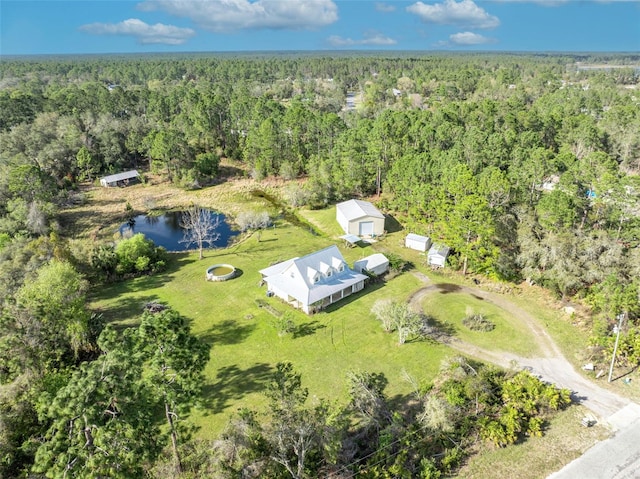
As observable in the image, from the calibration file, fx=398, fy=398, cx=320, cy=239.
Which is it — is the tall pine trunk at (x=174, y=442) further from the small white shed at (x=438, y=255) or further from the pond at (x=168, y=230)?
the pond at (x=168, y=230)

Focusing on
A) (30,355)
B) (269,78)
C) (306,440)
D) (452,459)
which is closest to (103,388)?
(306,440)

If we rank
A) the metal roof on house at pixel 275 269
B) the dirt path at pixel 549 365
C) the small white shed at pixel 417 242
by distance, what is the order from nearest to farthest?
the dirt path at pixel 549 365 < the metal roof on house at pixel 275 269 < the small white shed at pixel 417 242

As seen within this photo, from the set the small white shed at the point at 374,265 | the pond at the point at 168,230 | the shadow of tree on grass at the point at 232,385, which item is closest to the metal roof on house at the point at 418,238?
the small white shed at the point at 374,265

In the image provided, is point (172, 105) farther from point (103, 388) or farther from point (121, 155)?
point (103, 388)

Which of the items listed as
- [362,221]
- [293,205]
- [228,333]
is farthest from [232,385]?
[293,205]

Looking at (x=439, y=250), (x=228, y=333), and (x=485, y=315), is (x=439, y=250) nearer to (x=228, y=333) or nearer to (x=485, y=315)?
(x=485, y=315)

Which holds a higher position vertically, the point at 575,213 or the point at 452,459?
the point at 575,213
